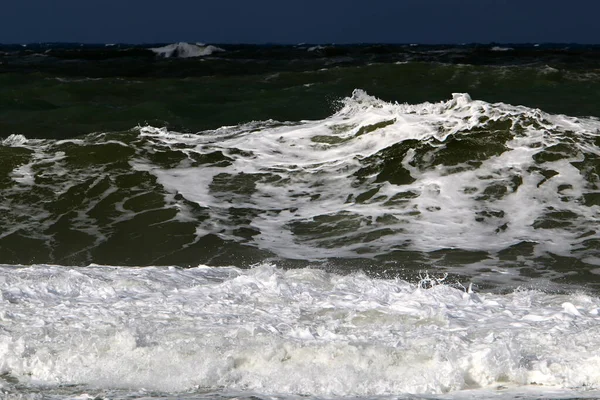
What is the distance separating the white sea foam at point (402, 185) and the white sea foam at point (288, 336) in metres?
2.70

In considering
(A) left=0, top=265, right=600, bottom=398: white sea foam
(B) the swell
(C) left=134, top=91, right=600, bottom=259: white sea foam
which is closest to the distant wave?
(C) left=134, top=91, right=600, bottom=259: white sea foam

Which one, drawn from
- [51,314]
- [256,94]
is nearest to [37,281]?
[51,314]

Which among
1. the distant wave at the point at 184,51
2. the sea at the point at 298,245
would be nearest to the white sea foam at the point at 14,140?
the sea at the point at 298,245

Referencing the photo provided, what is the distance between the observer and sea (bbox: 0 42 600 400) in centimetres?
495

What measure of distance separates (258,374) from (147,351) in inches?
23.5

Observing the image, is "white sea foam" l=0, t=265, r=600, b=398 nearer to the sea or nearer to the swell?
the sea

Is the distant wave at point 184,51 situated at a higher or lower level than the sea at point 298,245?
lower

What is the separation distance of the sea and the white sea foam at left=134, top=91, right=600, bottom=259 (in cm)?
4

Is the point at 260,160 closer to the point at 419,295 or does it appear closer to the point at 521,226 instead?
the point at 521,226

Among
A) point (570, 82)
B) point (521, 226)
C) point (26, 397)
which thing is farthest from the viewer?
point (570, 82)

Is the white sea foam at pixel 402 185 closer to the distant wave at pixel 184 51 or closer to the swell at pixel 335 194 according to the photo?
the swell at pixel 335 194

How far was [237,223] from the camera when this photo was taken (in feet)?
32.4

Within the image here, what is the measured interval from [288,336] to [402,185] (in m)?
5.95

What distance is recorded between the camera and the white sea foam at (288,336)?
488cm
